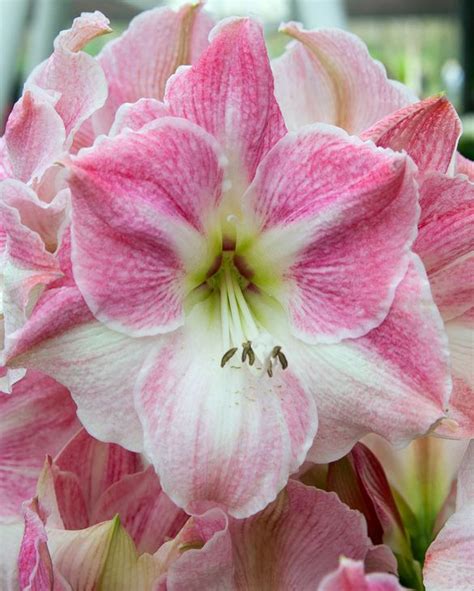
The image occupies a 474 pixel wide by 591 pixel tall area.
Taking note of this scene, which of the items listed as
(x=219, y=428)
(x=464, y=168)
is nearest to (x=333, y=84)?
(x=464, y=168)

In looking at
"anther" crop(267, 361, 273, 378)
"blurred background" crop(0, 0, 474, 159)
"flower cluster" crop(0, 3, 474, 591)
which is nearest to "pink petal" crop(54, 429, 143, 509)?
"flower cluster" crop(0, 3, 474, 591)

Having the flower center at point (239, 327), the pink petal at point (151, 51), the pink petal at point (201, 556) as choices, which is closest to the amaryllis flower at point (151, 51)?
the pink petal at point (151, 51)

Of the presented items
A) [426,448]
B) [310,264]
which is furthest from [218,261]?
[426,448]

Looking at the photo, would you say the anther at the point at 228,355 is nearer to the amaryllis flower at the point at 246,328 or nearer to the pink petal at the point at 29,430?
the amaryllis flower at the point at 246,328

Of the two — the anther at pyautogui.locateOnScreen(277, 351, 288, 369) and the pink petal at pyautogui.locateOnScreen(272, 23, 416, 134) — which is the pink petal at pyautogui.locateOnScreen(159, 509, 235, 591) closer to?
the anther at pyautogui.locateOnScreen(277, 351, 288, 369)

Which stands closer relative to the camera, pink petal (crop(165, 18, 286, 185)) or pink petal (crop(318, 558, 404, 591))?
pink petal (crop(318, 558, 404, 591))

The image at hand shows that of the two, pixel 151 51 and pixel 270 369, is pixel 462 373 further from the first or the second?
pixel 151 51

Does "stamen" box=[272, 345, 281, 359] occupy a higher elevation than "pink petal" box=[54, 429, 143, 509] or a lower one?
higher
